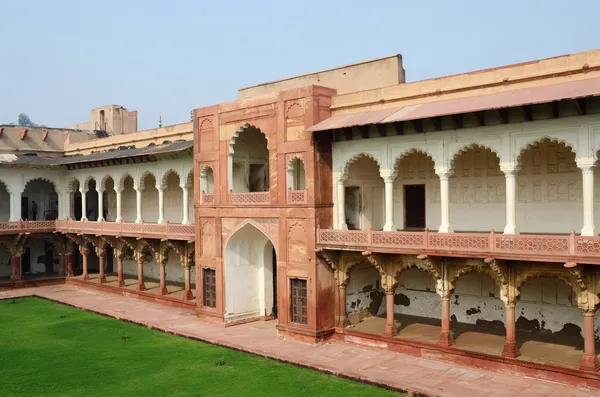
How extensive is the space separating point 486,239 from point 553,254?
1.61 m

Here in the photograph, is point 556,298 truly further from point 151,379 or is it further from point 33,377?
point 33,377

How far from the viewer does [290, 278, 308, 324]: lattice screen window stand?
711 inches

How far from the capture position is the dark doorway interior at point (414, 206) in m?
18.3

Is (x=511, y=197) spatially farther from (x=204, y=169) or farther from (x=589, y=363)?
(x=204, y=169)

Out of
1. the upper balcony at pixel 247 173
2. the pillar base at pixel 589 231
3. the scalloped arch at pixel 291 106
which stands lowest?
the pillar base at pixel 589 231

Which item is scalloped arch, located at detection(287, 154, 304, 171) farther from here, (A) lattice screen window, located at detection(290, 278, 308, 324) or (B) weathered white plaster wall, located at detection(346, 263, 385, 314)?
(B) weathered white plaster wall, located at detection(346, 263, 385, 314)

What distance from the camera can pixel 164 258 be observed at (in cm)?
2469

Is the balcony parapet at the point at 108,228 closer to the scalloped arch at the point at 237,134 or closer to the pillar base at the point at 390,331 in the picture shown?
the scalloped arch at the point at 237,134

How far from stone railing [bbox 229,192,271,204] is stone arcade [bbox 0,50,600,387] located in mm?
67

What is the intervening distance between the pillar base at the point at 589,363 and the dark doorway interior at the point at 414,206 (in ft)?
A: 21.1

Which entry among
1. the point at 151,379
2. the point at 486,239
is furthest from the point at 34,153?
the point at 486,239

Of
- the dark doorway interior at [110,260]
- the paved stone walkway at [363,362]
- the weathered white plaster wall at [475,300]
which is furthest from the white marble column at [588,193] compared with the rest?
the dark doorway interior at [110,260]

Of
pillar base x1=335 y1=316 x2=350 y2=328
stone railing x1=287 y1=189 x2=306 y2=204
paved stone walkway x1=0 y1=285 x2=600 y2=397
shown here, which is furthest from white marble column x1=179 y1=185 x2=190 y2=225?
pillar base x1=335 y1=316 x2=350 y2=328

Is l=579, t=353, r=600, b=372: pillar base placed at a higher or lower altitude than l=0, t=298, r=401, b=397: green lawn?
higher
